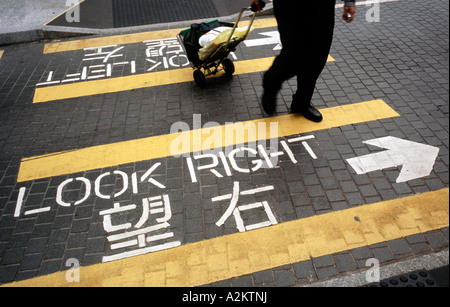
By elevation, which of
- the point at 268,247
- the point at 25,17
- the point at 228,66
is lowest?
the point at 268,247

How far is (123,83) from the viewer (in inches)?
235

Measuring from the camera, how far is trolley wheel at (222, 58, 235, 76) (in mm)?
5750

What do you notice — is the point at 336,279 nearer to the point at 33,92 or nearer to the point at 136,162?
the point at 136,162

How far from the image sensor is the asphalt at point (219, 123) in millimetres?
3422

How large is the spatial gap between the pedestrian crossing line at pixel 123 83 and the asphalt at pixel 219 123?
0.18ft

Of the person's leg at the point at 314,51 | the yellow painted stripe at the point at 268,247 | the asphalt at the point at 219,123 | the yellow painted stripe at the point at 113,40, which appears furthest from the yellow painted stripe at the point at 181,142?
Result: the yellow painted stripe at the point at 113,40

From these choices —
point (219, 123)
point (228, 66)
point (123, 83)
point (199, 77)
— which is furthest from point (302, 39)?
point (123, 83)

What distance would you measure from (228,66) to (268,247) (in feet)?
11.3

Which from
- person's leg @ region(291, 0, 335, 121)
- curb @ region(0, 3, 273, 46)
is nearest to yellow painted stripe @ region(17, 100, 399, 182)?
person's leg @ region(291, 0, 335, 121)

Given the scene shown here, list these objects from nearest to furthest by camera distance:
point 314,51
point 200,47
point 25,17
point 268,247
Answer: point 268,247
point 314,51
point 200,47
point 25,17

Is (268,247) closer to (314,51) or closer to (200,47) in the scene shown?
(314,51)

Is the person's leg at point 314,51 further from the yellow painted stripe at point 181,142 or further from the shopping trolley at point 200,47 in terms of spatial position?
the shopping trolley at point 200,47
